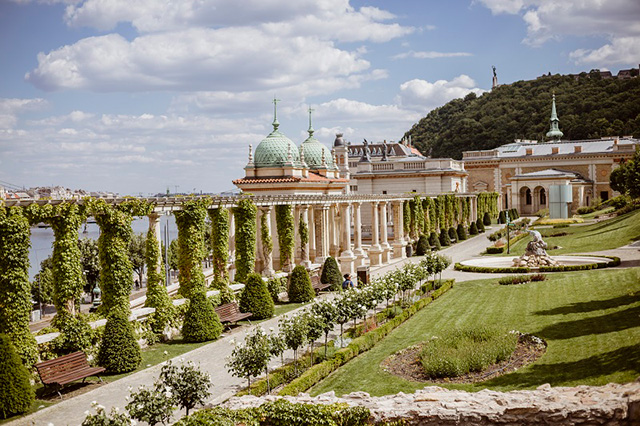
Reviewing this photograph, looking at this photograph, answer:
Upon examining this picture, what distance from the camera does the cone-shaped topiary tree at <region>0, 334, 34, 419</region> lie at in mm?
15109

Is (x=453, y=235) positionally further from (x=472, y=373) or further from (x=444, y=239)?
(x=472, y=373)

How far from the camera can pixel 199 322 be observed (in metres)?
22.3

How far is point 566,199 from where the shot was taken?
70.1 m

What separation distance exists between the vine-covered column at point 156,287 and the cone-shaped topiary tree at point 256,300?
11.9ft

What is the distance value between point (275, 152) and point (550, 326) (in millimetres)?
29065

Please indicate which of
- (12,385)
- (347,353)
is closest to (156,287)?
(347,353)

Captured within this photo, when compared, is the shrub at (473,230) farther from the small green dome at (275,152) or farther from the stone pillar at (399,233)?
the small green dome at (275,152)

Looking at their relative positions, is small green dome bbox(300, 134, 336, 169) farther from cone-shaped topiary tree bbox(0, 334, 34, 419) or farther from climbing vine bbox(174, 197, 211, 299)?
cone-shaped topiary tree bbox(0, 334, 34, 419)

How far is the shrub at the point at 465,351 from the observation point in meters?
16.5

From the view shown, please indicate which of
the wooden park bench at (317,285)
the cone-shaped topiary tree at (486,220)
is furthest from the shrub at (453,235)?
the wooden park bench at (317,285)

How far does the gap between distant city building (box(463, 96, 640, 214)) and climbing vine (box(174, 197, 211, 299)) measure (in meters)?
73.9

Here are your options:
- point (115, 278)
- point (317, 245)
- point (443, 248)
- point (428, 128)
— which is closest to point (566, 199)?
point (443, 248)

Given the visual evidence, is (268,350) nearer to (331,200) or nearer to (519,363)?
(519,363)

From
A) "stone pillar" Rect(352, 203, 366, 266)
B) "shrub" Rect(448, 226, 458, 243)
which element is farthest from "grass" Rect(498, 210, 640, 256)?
"stone pillar" Rect(352, 203, 366, 266)
